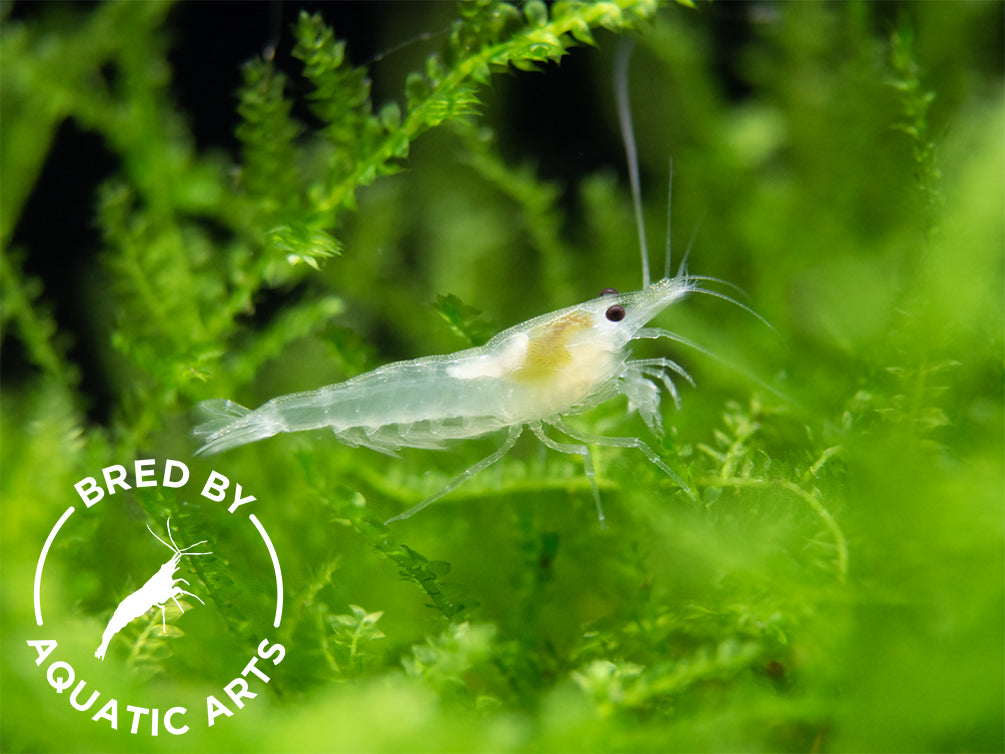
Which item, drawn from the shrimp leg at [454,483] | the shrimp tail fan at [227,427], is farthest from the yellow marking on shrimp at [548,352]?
the shrimp tail fan at [227,427]

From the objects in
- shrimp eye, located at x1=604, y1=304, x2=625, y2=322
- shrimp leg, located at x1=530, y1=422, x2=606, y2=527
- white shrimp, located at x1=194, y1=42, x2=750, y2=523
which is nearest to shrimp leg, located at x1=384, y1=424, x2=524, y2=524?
white shrimp, located at x1=194, y1=42, x2=750, y2=523

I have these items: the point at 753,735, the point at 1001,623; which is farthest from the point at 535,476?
the point at 1001,623

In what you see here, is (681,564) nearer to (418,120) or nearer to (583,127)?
(418,120)

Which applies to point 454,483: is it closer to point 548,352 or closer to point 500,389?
point 500,389

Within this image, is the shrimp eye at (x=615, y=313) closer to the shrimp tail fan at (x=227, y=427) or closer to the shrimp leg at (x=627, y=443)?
the shrimp leg at (x=627, y=443)

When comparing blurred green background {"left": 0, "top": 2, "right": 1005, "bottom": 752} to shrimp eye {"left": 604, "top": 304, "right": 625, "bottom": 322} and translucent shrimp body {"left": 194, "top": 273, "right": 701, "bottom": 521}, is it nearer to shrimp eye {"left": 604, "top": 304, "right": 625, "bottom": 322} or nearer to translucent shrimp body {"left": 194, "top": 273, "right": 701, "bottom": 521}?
translucent shrimp body {"left": 194, "top": 273, "right": 701, "bottom": 521}

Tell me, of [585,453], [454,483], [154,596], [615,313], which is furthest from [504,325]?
[154,596]
